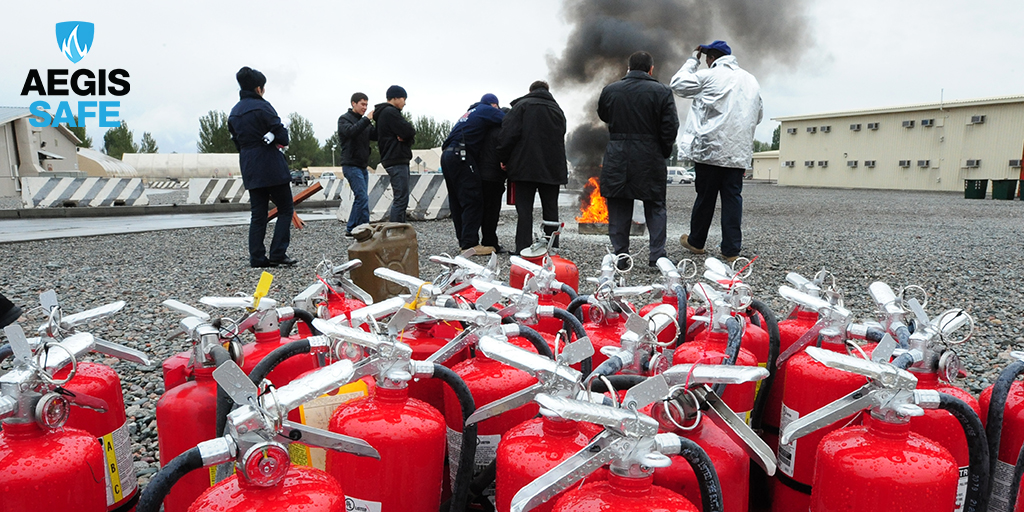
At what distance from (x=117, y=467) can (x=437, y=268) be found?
4.43 meters

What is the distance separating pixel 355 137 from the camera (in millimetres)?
7914

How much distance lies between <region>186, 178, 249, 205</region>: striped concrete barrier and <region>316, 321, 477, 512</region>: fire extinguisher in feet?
54.8

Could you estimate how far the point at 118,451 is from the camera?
1548 millimetres

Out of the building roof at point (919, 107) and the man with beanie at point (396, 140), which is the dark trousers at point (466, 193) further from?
the building roof at point (919, 107)

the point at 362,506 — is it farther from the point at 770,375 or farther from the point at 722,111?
the point at 722,111

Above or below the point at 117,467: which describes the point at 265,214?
above

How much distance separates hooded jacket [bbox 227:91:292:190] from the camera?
543cm

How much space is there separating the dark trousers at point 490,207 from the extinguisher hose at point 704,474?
5600 mm

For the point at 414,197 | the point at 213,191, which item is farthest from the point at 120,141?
the point at 414,197

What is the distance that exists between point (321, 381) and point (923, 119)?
33.4 meters

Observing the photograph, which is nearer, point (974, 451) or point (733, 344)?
point (974, 451)

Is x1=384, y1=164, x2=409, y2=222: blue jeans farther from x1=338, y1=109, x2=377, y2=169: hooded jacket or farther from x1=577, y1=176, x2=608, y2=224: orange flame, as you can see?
x1=577, y1=176, x2=608, y2=224: orange flame

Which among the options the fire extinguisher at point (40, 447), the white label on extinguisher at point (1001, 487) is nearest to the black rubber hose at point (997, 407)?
the white label on extinguisher at point (1001, 487)

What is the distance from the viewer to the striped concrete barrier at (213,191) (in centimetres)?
1619
